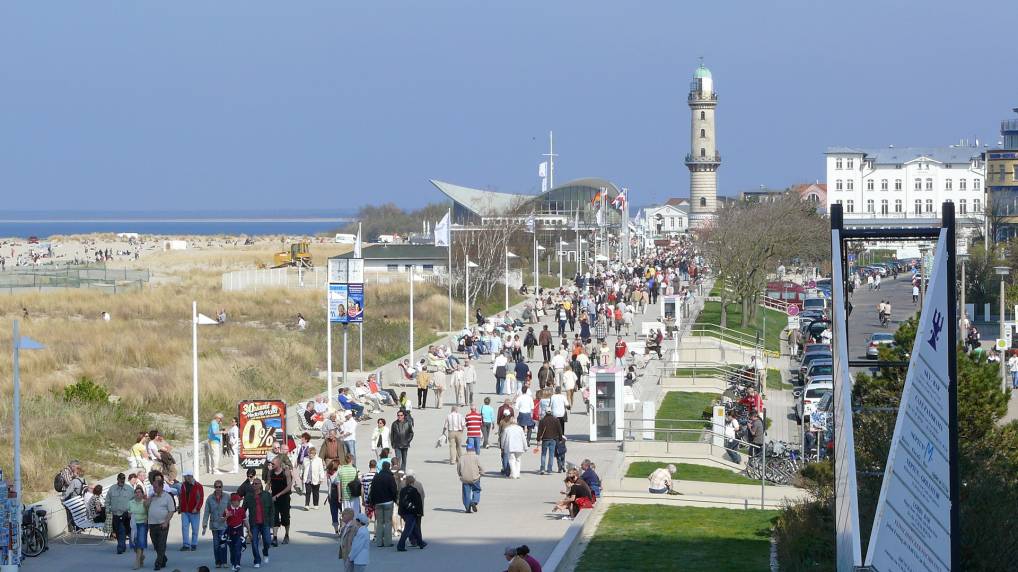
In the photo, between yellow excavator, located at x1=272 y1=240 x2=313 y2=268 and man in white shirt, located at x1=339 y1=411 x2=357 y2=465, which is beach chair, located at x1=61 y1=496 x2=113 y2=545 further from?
yellow excavator, located at x1=272 y1=240 x2=313 y2=268

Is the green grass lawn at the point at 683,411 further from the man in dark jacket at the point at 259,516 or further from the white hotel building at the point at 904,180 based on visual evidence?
the white hotel building at the point at 904,180

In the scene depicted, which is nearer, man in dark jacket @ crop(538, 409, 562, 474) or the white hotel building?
man in dark jacket @ crop(538, 409, 562, 474)

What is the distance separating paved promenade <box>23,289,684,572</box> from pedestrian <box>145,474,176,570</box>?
0.20m

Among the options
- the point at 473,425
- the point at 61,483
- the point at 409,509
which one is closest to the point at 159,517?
the point at 61,483

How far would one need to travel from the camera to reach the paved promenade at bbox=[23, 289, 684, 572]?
16.8m

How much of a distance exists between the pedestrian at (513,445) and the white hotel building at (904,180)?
114 metres

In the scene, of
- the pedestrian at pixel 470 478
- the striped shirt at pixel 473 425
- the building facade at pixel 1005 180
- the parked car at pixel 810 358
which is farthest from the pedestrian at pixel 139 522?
the building facade at pixel 1005 180

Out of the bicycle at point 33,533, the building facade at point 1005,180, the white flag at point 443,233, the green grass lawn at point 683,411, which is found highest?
the building facade at point 1005,180

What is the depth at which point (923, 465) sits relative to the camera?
7.94m

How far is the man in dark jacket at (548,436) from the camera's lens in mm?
22109

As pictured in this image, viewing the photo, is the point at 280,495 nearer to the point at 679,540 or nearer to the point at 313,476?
the point at 313,476

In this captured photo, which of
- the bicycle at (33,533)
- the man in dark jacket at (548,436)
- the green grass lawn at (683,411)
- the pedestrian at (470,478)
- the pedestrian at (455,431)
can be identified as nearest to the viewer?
the bicycle at (33,533)

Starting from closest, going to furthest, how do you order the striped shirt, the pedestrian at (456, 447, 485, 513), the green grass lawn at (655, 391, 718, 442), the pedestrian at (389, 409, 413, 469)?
the pedestrian at (456, 447, 485, 513)
the pedestrian at (389, 409, 413, 469)
the striped shirt
the green grass lawn at (655, 391, 718, 442)

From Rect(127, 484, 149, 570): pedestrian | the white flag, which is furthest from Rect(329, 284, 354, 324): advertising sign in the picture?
the white flag
